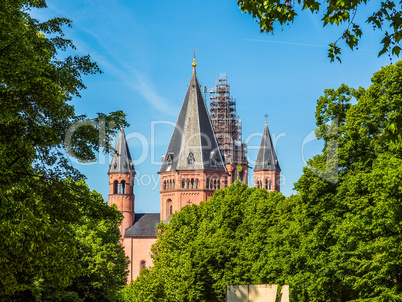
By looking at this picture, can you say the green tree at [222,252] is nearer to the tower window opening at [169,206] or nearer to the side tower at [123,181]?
the tower window opening at [169,206]

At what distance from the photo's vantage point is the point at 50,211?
15.9m

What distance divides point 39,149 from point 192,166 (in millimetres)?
90265

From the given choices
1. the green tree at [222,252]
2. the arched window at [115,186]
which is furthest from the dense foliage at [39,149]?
the arched window at [115,186]

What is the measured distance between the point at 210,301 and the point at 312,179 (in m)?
25.6

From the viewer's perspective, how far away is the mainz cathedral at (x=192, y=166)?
348 feet

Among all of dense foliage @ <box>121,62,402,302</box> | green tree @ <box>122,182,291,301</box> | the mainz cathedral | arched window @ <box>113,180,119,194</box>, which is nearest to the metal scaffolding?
the mainz cathedral

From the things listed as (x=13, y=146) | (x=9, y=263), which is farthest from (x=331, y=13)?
(x=9, y=263)

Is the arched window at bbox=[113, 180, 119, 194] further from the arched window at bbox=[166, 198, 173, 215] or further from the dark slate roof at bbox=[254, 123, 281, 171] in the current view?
the dark slate roof at bbox=[254, 123, 281, 171]

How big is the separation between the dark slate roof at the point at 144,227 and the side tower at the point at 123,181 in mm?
1088

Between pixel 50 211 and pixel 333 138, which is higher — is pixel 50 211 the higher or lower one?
the lower one

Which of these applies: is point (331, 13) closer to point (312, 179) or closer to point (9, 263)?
point (9, 263)

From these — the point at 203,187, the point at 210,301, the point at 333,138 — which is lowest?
the point at 210,301

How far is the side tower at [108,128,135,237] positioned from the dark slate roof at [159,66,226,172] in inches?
603

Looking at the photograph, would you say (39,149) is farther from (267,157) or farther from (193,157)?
(267,157)
